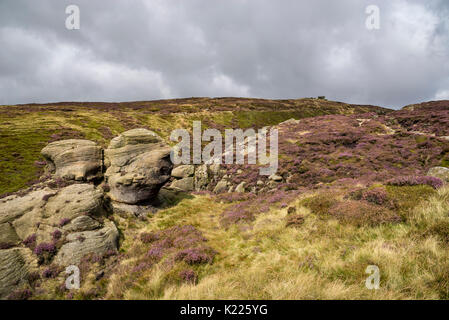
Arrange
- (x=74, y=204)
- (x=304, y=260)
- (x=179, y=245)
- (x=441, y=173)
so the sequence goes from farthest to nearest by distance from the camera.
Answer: (x=74, y=204) < (x=441, y=173) < (x=179, y=245) < (x=304, y=260)

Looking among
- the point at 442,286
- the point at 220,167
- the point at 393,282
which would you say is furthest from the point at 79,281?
the point at 220,167

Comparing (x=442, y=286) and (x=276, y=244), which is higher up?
(x=442, y=286)

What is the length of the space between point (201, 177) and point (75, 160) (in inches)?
630

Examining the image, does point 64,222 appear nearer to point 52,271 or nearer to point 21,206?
point 52,271

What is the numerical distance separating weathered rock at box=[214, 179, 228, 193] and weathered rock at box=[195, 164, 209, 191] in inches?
102

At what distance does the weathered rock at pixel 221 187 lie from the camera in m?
26.5

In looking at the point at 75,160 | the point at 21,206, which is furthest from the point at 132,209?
the point at 75,160

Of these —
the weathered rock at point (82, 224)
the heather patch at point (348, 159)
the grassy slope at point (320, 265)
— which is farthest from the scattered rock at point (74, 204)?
the heather patch at point (348, 159)

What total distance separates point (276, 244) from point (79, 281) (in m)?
9.96

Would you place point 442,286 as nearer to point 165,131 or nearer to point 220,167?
point 220,167

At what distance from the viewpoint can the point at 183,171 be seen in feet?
97.7

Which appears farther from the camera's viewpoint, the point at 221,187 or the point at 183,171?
the point at 183,171

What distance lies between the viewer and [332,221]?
9.78 meters

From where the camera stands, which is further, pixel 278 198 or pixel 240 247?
pixel 278 198
